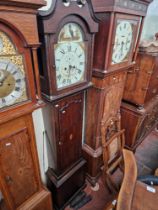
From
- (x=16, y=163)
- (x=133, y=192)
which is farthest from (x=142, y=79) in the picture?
(x=16, y=163)

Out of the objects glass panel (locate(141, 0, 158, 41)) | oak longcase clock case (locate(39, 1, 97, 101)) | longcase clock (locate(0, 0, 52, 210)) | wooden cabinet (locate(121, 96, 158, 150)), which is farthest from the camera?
glass panel (locate(141, 0, 158, 41))

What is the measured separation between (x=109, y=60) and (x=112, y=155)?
3.60 ft

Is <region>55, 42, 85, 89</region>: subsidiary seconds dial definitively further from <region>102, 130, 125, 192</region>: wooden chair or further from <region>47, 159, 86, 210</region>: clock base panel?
<region>47, 159, 86, 210</region>: clock base panel

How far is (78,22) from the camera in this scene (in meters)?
0.86

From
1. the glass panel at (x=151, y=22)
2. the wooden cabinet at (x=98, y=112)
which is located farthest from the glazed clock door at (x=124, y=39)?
the glass panel at (x=151, y=22)

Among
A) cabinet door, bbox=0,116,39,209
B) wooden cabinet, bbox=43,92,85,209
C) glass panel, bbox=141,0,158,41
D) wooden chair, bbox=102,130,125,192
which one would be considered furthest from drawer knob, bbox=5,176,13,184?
glass panel, bbox=141,0,158,41

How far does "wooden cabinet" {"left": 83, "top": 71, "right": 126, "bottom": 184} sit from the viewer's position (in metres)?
1.27

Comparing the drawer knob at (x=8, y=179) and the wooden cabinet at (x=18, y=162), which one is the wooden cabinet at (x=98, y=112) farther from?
the drawer knob at (x=8, y=179)

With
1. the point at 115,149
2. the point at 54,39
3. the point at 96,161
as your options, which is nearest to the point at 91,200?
the point at 96,161

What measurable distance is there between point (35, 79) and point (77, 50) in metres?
0.34

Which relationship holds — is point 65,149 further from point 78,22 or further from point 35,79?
point 78,22

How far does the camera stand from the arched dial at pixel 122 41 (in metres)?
1.07

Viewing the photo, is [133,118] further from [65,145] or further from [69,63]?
[69,63]

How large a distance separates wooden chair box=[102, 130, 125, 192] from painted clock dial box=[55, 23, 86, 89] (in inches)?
27.4
